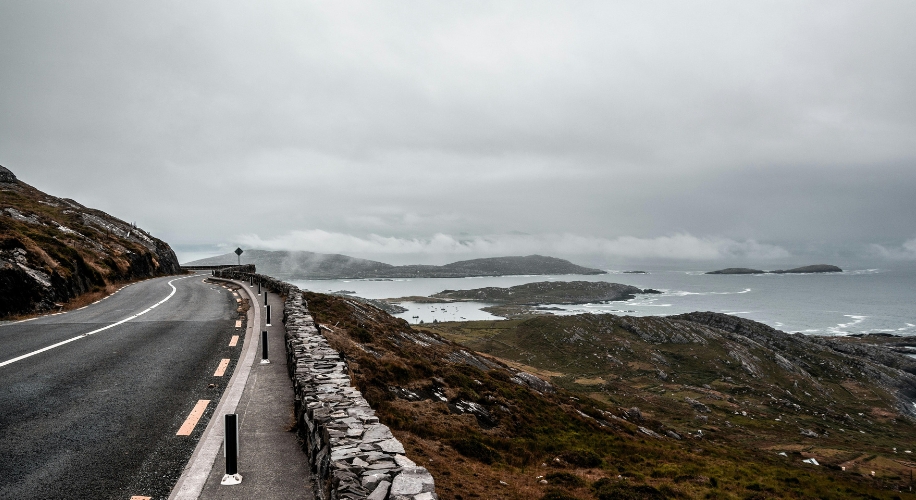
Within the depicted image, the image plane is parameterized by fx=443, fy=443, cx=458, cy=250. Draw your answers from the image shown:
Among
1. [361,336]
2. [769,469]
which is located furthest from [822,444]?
[361,336]

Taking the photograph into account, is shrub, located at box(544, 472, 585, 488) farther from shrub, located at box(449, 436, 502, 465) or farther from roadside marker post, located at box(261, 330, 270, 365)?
roadside marker post, located at box(261, 330, 270, 365)

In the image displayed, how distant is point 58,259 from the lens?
3403 cm

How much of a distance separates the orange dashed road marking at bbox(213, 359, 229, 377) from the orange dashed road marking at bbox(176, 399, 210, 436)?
251 cm

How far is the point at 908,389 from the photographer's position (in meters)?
140

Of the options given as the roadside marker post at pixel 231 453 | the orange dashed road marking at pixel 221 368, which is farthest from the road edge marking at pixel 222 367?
the roadside marker post at pixel 231 453

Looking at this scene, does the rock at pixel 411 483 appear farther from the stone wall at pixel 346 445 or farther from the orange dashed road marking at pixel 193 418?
the orange dashed road marking at pixel 193 418

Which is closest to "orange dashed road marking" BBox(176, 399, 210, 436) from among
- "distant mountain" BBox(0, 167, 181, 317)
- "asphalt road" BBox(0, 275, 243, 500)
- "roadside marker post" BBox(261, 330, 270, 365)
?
"asphalt road" BBox(0, 275, 243, 500)

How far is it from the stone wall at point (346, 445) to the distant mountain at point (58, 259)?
25.3 metres

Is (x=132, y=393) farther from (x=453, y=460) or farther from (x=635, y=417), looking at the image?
(x=635, y=417)

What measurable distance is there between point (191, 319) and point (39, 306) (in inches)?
478

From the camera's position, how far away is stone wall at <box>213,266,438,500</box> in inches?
250

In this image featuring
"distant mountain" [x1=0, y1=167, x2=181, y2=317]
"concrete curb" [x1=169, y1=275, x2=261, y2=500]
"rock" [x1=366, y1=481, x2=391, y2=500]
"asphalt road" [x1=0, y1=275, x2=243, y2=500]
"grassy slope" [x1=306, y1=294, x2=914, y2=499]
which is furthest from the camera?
"distant mountain" [x1=0, y1=167, x2=181, y2=317]

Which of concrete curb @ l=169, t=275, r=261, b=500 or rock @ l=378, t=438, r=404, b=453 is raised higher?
rock @ l=378, t=438, r=404, b=453

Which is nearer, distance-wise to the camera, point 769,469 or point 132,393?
point 132,393
